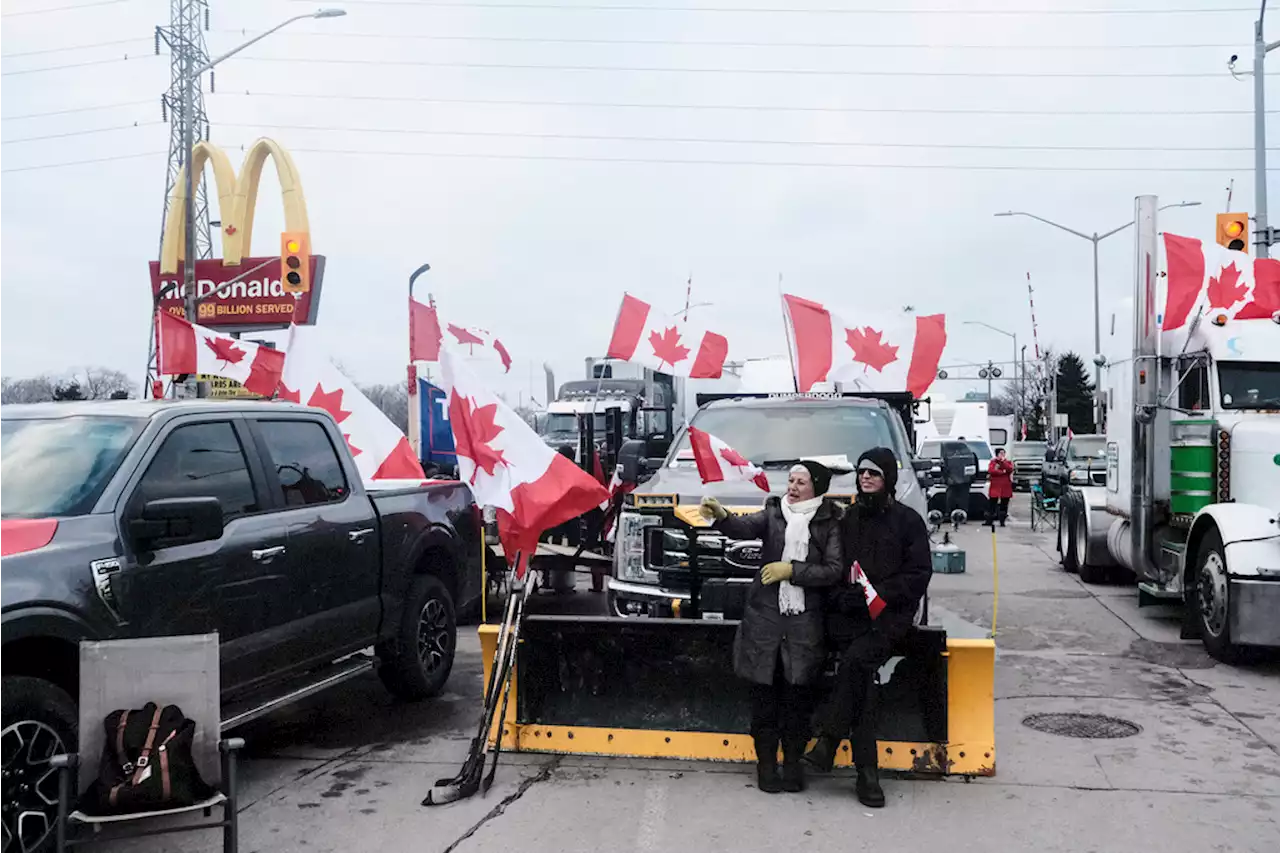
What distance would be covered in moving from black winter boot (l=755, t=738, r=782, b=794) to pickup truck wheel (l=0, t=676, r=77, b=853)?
126 inches

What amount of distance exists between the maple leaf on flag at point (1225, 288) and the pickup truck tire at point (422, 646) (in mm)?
7356

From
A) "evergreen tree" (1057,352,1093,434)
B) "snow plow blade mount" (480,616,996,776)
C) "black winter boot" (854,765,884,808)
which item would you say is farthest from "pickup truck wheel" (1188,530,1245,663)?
"evergreen tree" (1057,352,1093,434)

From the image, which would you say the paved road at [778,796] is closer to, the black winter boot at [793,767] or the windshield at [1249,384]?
the black winter boot at [793,767]

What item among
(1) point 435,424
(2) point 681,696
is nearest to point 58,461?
(2) point 681,696

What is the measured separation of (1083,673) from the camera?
9.43 m

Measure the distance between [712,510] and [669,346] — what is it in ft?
15.5

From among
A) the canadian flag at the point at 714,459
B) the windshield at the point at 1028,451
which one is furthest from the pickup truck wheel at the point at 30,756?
the windshield at the point at 1028,451

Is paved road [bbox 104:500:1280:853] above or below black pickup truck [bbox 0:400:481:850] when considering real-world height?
below

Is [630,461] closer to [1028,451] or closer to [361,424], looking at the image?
[361,424]

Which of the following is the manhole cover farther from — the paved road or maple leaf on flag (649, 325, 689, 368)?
maple leaf on flag (649, 325, 689, 368)

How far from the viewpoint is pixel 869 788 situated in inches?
234

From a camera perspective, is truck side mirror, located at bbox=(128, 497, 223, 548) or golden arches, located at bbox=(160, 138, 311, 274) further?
golden arches, located at bbox=(160, 138, 311, 274)

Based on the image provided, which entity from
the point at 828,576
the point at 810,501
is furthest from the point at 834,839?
the point at 810,501

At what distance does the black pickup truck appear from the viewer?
4742 millimetres
